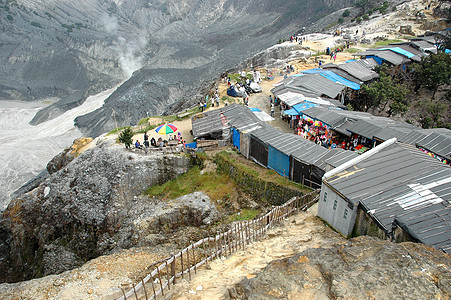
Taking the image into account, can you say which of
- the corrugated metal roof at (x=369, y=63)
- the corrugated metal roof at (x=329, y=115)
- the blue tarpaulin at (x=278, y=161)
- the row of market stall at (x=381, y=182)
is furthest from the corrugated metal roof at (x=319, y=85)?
the blue tarpaulin at (x=278, y=161)

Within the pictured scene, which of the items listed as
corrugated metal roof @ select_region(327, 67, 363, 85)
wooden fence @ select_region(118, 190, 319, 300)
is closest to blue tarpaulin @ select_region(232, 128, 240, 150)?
wooden fence @ select_region(118, 190, 319, 300)

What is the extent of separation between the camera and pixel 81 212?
19.9m

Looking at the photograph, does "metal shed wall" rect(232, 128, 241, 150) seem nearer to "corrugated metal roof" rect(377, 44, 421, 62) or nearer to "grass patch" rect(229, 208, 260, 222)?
"grass patch" rect(229, 208, 260, 222)

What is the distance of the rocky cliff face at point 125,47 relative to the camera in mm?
60375

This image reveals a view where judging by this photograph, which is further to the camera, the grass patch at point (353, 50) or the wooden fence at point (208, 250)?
the grass patch at point (353, 50)

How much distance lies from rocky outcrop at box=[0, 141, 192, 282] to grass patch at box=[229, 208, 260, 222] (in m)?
5.50

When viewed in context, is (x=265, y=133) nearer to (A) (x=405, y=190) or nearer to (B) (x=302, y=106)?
(B) (x=302, y=106)

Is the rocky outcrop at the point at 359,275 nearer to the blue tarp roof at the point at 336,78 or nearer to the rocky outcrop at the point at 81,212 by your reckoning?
the rocky outcrop at the point at 81,212

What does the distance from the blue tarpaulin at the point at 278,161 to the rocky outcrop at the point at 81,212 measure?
633 centimetres

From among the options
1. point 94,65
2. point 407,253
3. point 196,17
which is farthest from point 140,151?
point 196,17

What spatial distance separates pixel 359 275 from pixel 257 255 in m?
4.20

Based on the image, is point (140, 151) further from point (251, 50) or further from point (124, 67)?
point (124, 67)

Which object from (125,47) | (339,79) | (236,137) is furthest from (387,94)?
(125,47)

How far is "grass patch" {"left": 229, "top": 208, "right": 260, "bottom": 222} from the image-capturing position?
15.9m
